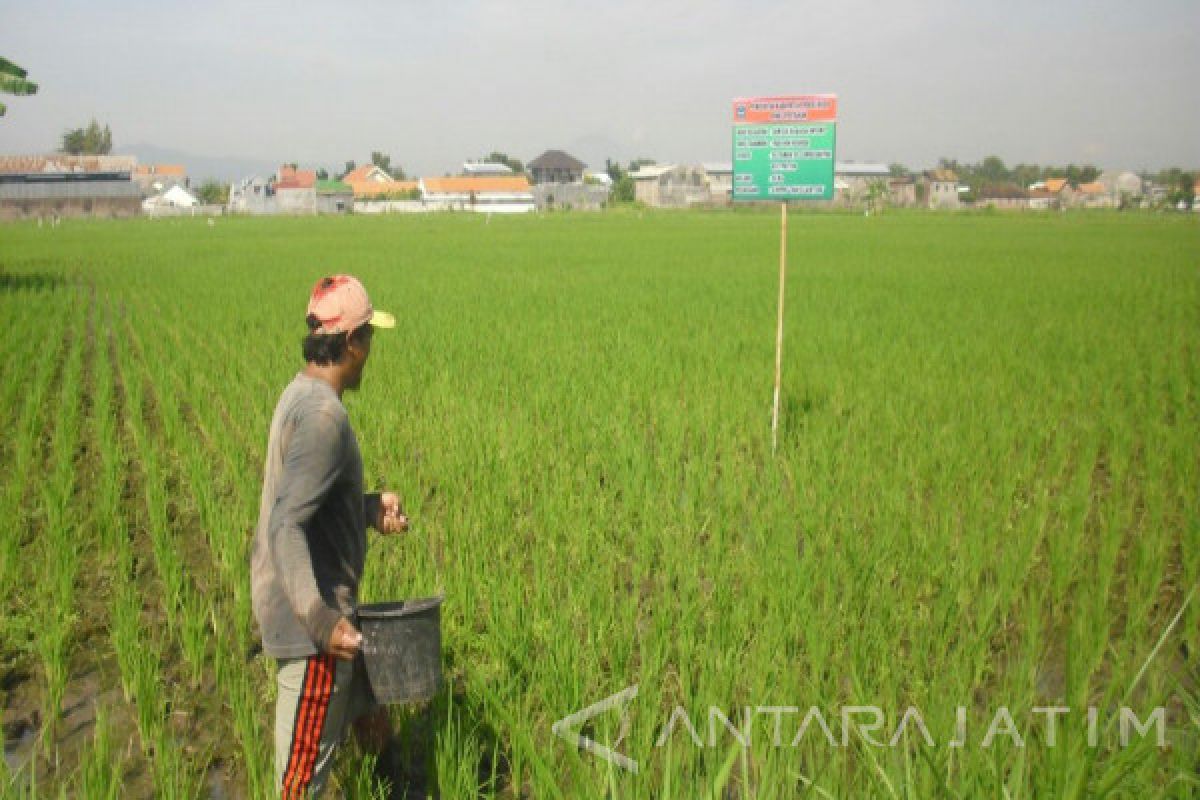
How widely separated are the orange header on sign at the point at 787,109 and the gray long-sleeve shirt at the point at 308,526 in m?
4.36

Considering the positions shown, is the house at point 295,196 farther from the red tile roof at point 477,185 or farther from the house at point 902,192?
the house at point 902,192

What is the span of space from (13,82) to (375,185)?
70.3 metres

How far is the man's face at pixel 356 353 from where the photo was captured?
216cm

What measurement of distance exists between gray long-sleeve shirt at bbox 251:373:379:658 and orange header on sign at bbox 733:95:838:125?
14.3 feet

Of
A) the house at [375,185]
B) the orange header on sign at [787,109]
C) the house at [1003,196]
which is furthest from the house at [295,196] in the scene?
the orange header on sign at [787,109]

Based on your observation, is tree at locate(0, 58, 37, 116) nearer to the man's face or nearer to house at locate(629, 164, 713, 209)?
the man's face

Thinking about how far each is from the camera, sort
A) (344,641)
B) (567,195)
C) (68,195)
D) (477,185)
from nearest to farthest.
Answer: (344,641), (68,195), (477,185), (567,195)

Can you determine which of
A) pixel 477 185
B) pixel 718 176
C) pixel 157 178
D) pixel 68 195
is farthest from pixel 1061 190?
pixel 68 195

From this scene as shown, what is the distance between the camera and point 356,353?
2.17 m

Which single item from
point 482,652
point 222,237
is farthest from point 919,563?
point 222,237

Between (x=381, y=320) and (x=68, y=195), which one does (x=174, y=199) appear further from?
(x=381, y=320)

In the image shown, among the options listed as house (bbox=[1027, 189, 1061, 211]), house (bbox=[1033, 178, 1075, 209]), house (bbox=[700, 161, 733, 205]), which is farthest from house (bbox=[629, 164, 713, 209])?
house (bbox=[1033, 178, 1075, 209])

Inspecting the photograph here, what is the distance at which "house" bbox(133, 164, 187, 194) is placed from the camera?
77750 mm

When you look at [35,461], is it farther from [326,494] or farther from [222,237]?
[222,237]
